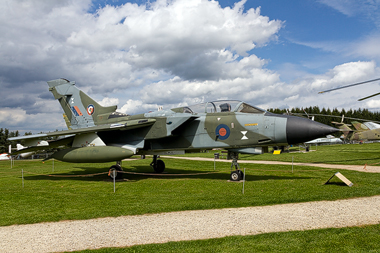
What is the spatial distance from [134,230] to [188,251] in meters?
1.60

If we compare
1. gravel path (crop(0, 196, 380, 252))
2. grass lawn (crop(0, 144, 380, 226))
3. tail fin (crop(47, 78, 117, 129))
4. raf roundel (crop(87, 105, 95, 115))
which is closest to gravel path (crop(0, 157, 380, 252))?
gravel path (crop(0, 196, 380, 252))

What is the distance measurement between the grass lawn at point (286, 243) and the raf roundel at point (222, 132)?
21.1 ft

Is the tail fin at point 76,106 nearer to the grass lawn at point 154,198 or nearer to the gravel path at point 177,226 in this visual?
the grass lawn at point 154,198

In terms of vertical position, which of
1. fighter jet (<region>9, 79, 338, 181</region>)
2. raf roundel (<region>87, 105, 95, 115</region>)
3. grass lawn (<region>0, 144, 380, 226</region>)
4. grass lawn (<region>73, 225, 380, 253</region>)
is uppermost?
raf roundel (<region>87, 105, 95, 115</region>)

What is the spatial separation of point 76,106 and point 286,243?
48.1 ft

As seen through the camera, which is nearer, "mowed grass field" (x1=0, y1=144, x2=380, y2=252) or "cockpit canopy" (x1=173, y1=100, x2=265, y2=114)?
"mowed grass field" (x1=0, y1=144, x2=380, y2=252)

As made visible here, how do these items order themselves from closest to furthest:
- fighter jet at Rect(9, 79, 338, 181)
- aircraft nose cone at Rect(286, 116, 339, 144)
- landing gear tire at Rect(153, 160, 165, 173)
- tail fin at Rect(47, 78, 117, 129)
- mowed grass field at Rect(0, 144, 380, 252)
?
mowed grass field at Rect(0, 144, 380, 252) < aircraft nose cone at Rect(286, 116, 339, 144) < fighter jet at Rect(9, 79, 338, 181) < tail fin at Rect(47, 78, 117, 129) < landing gear tire at Rect(153, 160, 165, 173)

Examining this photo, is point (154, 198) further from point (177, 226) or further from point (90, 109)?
point (90, 109)

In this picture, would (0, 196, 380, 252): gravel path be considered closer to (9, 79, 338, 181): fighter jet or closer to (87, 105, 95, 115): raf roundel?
(9, 79, 338, 181): fighter jet

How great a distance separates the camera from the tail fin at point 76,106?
15.8m

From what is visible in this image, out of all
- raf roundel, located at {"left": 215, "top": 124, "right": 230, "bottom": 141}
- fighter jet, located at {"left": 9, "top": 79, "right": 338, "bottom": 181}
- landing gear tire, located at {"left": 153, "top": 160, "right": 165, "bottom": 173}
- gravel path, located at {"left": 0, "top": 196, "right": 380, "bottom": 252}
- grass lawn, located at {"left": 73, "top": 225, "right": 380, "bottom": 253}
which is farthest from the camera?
landing gear tire, located at {"left": 153, "top": 160, "right": 165, "bottom": 173}

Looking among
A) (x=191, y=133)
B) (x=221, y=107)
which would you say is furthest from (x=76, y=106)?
(x=221, y=107)

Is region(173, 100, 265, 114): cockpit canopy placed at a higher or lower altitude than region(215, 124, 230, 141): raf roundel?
higher

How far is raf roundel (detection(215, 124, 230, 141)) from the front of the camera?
11.4 meters
